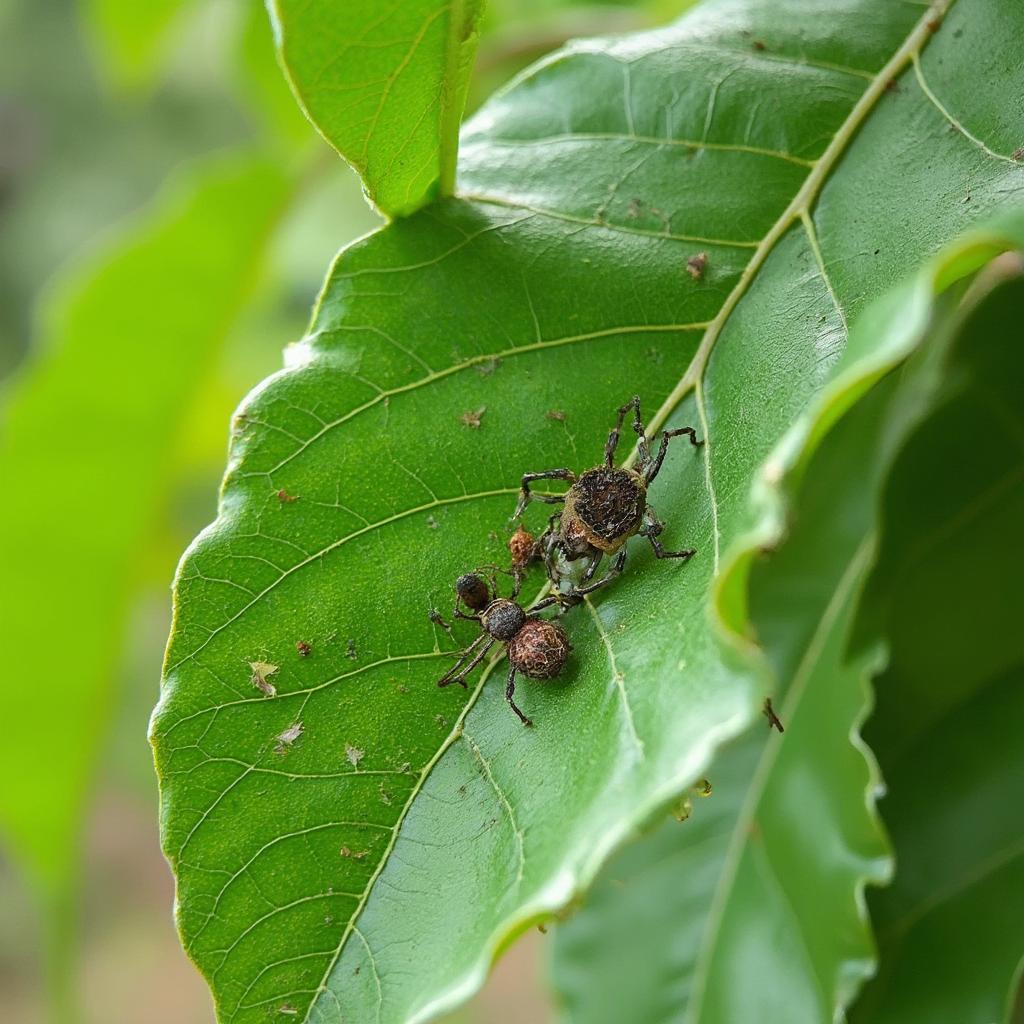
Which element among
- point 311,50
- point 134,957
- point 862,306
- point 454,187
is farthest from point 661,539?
point 134,957

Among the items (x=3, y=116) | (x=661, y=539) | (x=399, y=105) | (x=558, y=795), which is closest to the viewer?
(x=558, y=795)

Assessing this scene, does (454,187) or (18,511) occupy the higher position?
(454,187)

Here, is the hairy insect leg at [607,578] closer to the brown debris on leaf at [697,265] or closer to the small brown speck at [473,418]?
the small brown speck at [473,418]

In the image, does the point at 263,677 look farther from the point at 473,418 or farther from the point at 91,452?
the point at 91,452

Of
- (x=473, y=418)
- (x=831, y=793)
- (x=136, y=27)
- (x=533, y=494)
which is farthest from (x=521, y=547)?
(x=136, y=27)

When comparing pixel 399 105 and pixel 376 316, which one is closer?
pixel 399 105

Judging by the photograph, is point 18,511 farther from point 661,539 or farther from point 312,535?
point 661,539

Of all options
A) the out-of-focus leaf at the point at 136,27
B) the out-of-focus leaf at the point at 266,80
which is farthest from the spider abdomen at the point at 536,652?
the out-of-focus leaf at the point at 136,27
